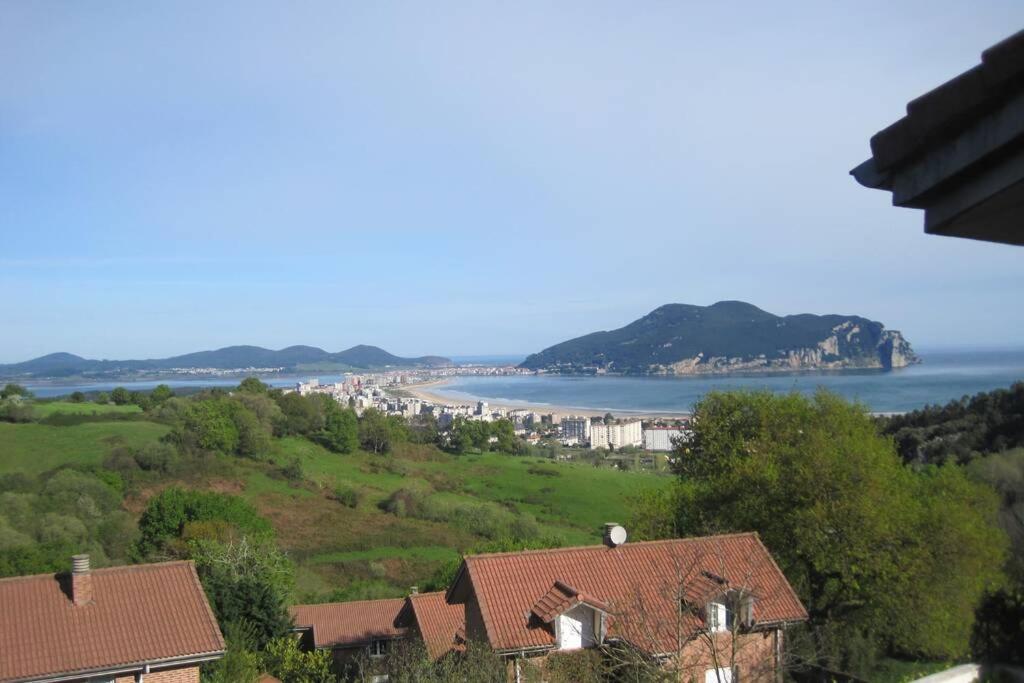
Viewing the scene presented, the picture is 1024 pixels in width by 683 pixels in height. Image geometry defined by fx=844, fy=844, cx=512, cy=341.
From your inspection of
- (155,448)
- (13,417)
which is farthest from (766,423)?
(13,417)

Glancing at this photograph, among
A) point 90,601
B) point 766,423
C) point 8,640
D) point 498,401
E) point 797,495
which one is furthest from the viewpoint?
point 498,401

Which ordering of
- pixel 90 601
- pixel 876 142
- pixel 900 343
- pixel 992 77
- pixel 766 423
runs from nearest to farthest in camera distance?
pixel 992 77 < pixel 876 142 < pixel 90 601 < pixel 766 423 < pixel 900 343

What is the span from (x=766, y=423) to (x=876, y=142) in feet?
64.4

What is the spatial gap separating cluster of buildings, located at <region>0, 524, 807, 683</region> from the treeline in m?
24.4

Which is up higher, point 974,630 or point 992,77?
point 992,77

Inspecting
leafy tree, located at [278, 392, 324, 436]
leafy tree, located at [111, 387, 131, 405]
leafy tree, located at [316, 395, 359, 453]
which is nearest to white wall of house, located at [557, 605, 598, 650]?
leafy tree, located at [316, 395, 359, 453]

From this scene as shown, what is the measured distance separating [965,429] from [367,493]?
32.5 metres

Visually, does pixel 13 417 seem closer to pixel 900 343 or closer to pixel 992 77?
pixel 992 77

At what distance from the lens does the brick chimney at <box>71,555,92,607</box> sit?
1373 centimetres

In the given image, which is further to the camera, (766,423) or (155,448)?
(155,448)

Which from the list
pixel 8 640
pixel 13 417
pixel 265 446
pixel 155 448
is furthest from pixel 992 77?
pixel 13 417

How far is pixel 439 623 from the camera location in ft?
55.8

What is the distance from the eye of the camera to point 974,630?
16234 millimetres

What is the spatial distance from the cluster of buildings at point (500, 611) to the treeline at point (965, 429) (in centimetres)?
2440
